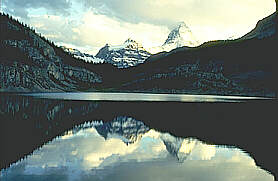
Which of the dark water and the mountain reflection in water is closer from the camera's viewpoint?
the mountain reflection in water

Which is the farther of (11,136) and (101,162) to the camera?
(11,136)

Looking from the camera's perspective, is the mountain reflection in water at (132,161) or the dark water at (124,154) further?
the dark water at (124,154)

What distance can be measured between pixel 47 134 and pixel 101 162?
17.2 metres

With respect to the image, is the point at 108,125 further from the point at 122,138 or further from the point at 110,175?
the point at 110,175

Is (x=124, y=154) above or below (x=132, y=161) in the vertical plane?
below

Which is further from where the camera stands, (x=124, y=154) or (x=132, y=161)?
(x=124, y=154)

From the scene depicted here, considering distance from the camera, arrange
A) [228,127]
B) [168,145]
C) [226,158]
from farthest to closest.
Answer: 1. [228,127]
2. [168,145]
3. [226,158]

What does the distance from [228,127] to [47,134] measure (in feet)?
117

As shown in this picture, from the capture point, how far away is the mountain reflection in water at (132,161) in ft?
79.6

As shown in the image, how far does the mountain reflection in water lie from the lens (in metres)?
24.3

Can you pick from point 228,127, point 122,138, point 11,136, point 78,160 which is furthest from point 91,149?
point 228,127

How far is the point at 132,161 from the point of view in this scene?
30.0 meters

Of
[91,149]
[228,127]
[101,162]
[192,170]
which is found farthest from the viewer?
[228,127]

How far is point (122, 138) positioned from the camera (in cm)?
4459
